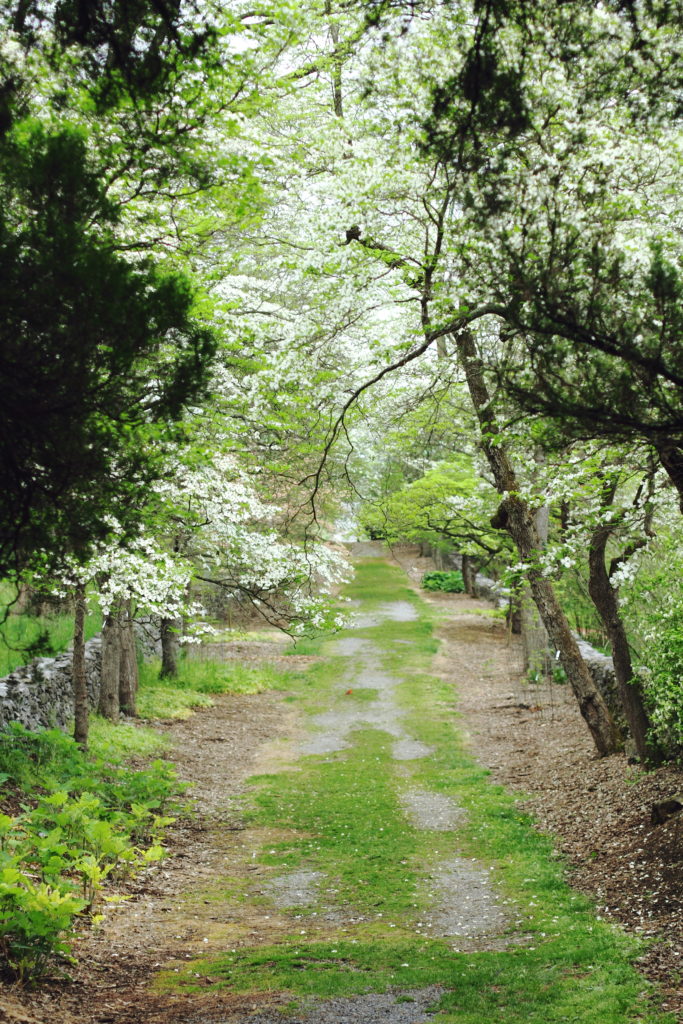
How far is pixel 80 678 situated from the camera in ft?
32.1

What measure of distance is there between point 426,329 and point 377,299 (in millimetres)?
4415

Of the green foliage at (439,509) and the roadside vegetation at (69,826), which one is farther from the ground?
the green foliage at (439,509)

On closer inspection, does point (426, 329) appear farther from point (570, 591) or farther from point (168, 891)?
point (570, 591)

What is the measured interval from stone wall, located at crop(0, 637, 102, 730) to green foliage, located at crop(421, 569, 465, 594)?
2489 cm

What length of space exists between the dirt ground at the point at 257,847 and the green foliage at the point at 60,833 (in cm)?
28

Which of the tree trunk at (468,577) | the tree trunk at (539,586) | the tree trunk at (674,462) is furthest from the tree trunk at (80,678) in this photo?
the tree trunk at (468,577)

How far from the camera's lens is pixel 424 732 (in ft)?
46.4

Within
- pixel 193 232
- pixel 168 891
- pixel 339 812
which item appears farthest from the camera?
pixel 339 812

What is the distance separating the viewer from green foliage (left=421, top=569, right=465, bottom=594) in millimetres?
35312

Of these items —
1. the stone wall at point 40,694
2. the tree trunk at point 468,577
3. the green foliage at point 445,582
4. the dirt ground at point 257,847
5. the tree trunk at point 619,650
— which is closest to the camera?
the dirt ground at point 257,847

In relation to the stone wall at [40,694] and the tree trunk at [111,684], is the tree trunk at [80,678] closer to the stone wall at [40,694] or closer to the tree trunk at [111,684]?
the stone wall at [40,694]

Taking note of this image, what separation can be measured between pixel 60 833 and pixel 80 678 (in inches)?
143

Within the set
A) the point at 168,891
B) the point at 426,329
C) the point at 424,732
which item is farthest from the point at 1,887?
the point at 424,732

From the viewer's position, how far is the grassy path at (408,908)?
15.3 feet
